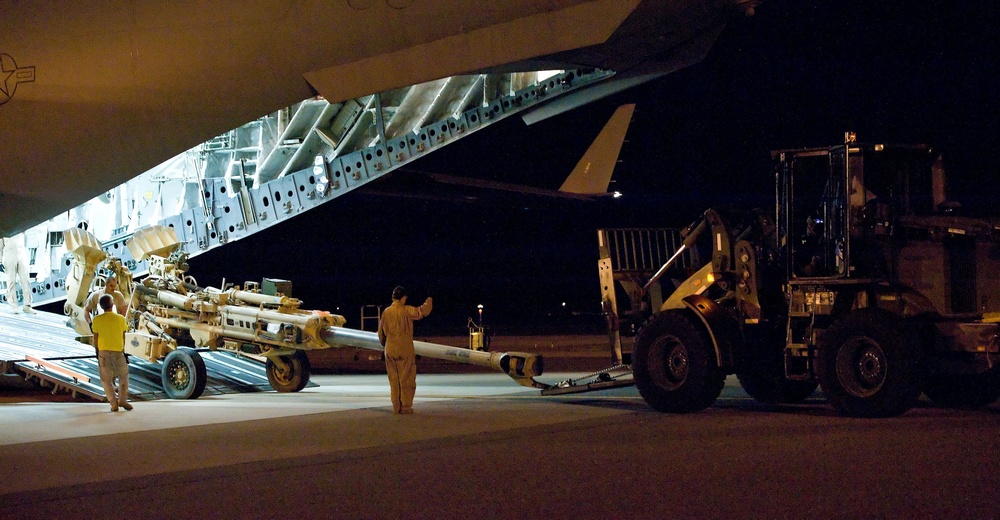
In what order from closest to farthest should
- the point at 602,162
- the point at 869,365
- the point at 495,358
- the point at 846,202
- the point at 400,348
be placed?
1. the point at 869,365
2. the point at 846,202
3. the point at 400,348
4. the point at 495,358
5. the point at 602,162

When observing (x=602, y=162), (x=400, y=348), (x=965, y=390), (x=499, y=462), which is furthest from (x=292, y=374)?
(x=965, y=390)

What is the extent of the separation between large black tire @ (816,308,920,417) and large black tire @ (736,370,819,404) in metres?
1.91

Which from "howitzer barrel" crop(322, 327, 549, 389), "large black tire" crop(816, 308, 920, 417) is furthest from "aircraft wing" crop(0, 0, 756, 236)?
"howitzer barrel" crop(322, 327, 549, 389)

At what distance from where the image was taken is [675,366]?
466 inches

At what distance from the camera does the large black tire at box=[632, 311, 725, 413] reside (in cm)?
1144

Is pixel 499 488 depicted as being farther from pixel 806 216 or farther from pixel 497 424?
pixel 806 216

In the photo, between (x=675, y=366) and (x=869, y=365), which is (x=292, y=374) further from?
(x=869, y=365)

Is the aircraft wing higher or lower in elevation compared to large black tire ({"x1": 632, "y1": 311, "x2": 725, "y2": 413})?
higher

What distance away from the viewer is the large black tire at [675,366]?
11.4 meters

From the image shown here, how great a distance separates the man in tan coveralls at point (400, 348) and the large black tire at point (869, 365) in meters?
4.46

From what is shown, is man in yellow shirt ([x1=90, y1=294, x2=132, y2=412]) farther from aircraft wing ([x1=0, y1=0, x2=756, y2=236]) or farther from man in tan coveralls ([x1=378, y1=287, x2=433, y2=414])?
man in tan coveralls ([x1=378, y1=287, x2=433, y2=414])

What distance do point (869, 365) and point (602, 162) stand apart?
1092cm

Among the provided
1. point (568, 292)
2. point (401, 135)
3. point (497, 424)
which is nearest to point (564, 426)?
point (497, 424)

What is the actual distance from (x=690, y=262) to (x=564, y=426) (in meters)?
3.96
